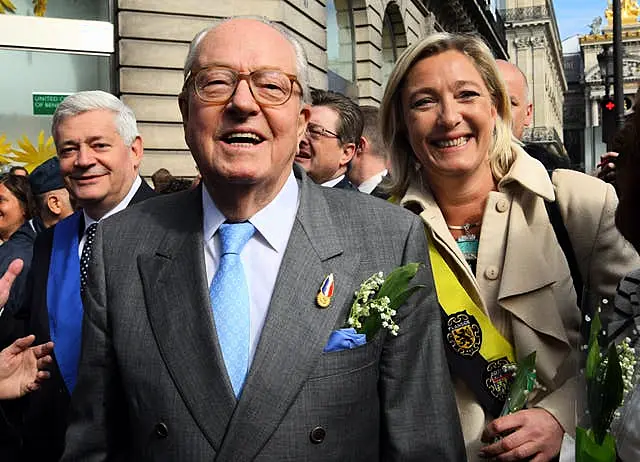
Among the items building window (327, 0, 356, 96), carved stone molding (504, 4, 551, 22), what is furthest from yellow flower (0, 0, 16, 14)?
carved stone molding (504, 4, 551, 22)

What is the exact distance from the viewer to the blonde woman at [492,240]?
2695 millimetres

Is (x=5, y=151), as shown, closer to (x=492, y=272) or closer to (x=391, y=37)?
(x=492, y=272)

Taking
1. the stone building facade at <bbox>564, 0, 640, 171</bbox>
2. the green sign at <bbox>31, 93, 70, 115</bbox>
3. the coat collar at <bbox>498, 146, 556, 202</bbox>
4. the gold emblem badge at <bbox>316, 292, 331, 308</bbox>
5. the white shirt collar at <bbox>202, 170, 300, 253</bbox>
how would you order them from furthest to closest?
the stone building facade at <bbox>564, 0, 640, 171</bbox> < the green sign at <bbox>31, 93, 70, 115</bbox> < the coat collar at <bbox>498, 146, 556, 202</bbox> < the white shirt collar at <bbox>202, 170, 300, 253</bbox> < the gold emblem badge at <bbox>316, 292, 331, 308</bbox>

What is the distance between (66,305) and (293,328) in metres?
1.45

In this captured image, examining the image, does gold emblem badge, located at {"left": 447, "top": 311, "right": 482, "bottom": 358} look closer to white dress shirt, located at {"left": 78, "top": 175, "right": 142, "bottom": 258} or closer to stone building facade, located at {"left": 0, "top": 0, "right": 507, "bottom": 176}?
white dress shirt, located at {"left": 78, "top": 175, "right": 142, "bottom": 258}

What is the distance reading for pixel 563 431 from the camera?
2.62 metres

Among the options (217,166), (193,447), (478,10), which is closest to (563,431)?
(193,447)

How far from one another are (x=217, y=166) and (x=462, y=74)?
104cm

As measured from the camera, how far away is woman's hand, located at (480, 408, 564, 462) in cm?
252

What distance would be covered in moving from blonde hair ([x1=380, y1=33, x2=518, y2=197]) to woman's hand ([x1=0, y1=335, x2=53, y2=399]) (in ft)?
4.74

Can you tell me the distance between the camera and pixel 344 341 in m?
2.20

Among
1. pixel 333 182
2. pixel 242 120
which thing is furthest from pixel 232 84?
pixel 333 182

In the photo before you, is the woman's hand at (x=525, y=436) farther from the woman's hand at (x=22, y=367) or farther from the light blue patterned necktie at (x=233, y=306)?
the woman's hand at (x=22, y=367)

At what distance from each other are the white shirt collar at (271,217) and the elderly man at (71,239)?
1103 mm
